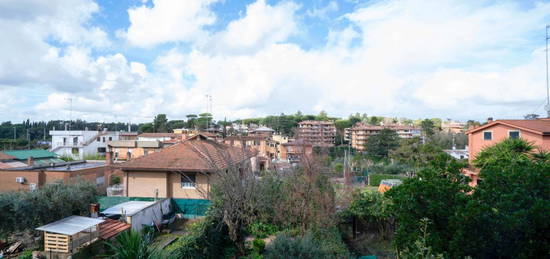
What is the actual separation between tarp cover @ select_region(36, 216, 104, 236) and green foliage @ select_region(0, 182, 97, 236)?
1.98 metres

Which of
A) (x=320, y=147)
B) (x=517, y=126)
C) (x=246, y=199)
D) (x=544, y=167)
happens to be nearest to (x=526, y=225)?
(x=544, y=167)

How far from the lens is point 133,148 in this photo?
3912 cm

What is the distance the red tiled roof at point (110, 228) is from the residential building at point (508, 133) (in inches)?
807

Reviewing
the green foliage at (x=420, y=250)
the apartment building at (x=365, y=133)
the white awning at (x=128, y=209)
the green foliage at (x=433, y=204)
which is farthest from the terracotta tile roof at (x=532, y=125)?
the apartment building at (x=365, y=133)

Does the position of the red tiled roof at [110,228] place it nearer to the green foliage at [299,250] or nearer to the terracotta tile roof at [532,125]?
the green foliage at [299,250]

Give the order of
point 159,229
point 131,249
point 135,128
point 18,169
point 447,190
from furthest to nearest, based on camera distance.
Answer: point 135,128 < point 18,169 < point 159,229 < point 447,190 < point 131,249

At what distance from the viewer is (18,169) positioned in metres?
21.7

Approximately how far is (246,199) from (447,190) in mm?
5562

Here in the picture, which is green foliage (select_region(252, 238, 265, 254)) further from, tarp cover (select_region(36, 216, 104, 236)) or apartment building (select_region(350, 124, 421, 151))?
apartment building (select_region(350, 124, 421, 151))

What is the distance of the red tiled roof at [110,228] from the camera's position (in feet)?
35.0

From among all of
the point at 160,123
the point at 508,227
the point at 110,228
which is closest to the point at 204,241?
the point at 110,228

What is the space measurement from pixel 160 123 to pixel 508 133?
69.5 m

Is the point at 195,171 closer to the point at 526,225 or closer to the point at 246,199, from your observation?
the point at 246,199

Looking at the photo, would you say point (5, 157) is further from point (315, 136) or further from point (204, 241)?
point (204, 241)
